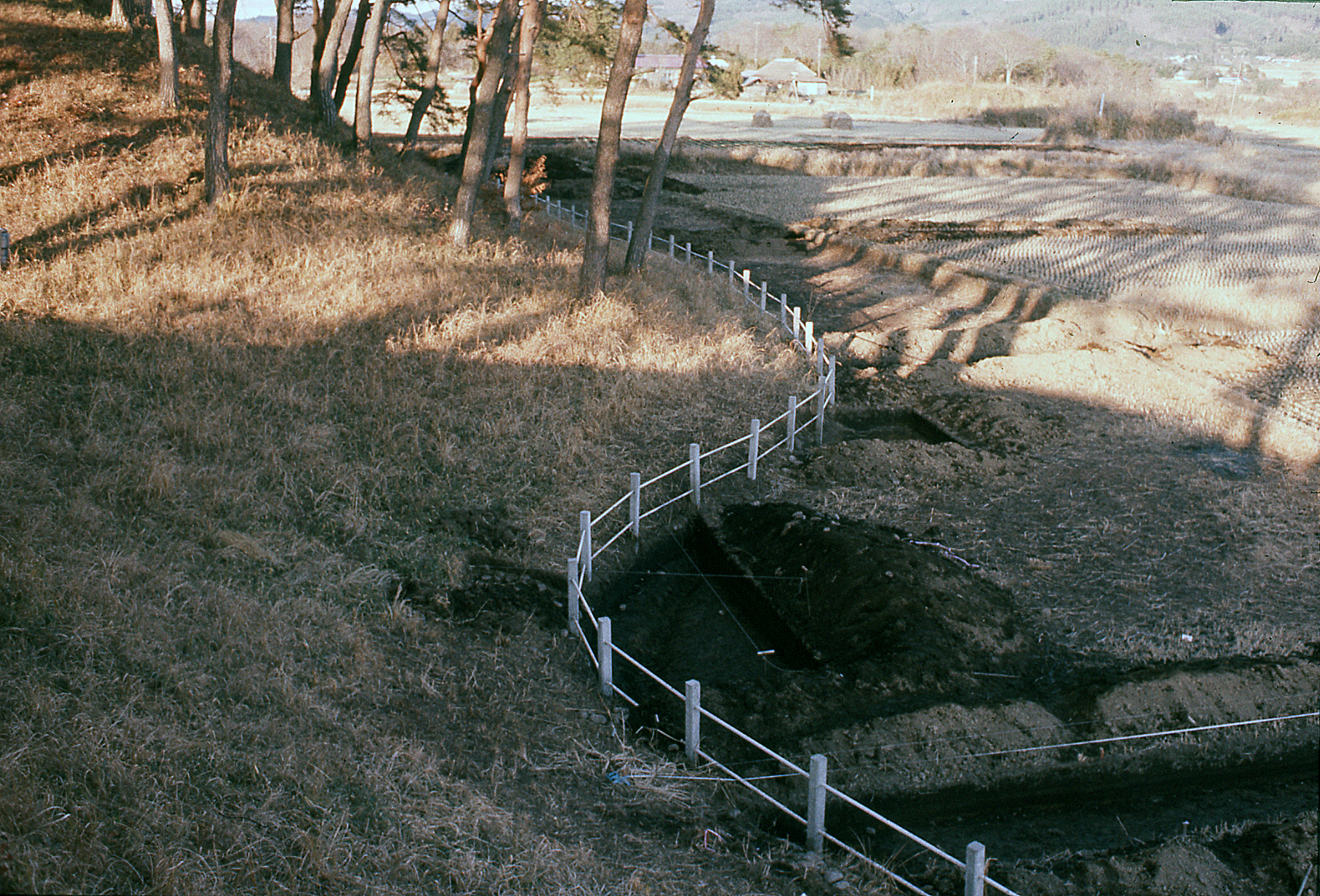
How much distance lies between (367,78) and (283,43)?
4701 mm

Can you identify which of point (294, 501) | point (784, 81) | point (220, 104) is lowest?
point (294, 501)

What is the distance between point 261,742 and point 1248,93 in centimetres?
11141

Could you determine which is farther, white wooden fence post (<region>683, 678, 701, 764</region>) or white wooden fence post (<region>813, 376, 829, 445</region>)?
white wooden fence post (<region>813, 376, 829, 445</region>)

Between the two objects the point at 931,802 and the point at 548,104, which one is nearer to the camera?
the point at 931,802

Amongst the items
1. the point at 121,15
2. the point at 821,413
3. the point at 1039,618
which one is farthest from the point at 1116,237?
the point at 121,15

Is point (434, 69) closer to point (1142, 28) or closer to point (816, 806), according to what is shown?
point (816, 806)

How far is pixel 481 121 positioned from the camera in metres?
18.4

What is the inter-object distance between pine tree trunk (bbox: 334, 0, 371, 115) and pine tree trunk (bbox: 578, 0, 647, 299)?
12.6m

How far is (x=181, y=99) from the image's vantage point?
20.1m

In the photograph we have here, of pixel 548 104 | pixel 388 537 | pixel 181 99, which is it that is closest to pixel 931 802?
pixel 388 537

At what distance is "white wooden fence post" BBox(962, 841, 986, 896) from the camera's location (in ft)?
18.0

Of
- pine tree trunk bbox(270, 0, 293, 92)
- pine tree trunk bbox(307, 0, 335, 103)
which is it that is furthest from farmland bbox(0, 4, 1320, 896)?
pine tree trunk bbox(270, 0, 293, 92)

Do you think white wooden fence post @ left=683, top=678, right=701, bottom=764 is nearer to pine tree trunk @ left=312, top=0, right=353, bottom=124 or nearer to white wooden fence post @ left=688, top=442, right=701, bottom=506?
white wooden fence post @ left=688, top=442, right=701, bottom=506

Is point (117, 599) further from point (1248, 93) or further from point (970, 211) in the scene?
point (1248, 93)
